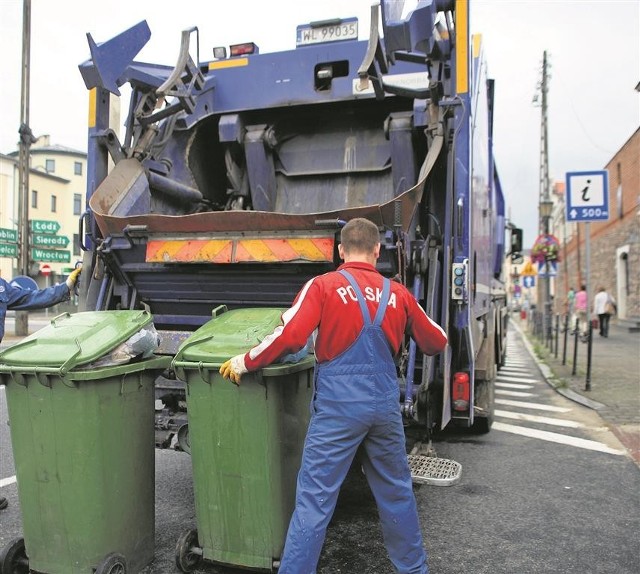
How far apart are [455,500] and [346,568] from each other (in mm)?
1271

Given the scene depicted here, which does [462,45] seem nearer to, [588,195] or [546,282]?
[588,195]

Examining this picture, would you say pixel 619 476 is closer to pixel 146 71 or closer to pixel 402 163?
pixel 402 163

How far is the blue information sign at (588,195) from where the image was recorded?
324 inches

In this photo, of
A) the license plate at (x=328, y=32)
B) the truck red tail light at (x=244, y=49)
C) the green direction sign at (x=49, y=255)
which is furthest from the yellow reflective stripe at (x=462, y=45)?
the green direction sign at (x=49, y=255)

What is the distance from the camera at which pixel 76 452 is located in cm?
258

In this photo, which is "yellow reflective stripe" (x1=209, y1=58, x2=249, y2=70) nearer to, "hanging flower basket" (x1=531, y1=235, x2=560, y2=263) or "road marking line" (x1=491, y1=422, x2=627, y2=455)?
"road marking line" (x1=491, y1=422, x2=627, y2=455)

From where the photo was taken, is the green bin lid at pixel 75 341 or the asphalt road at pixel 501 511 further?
the asphalt road at pixel 501 511

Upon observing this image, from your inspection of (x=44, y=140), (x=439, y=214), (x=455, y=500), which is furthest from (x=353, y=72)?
(x=44, y=140)

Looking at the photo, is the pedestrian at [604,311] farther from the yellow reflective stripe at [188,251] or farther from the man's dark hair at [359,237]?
the man's dark hair at [359,237]

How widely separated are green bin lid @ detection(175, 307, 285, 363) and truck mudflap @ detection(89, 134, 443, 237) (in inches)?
28.3

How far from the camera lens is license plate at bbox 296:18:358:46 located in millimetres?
5023

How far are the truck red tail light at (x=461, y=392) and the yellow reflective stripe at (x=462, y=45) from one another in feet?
6.36

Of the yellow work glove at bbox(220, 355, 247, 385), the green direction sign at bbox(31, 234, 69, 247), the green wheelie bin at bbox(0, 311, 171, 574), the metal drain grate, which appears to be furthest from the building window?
the yellow work glove at bbox(220, 355, 247, 385)

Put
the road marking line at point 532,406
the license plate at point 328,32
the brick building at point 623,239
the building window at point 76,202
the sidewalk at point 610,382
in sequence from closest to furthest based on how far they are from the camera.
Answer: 1. the license plate at point 328,32
2. the sidewalk at point 610,382
3. the road marking line at point 532,406
4. the brick building at point 623,239
5. the building window at point 76,202
